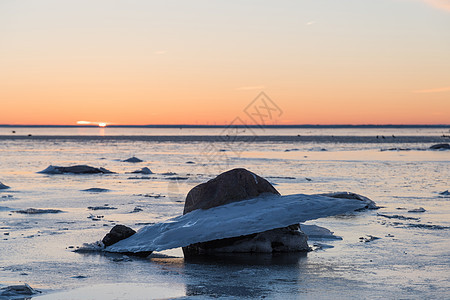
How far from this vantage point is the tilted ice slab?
925 centimetres

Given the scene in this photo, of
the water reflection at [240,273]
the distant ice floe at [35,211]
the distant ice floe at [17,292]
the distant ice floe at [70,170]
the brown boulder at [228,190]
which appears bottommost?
the water reflection at [240,273]

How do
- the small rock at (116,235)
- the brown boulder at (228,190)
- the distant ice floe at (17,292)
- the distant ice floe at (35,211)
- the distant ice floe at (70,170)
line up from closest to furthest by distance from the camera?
the distant ice floe at (17,292)
the small rock at (116,235)
the brown boulder at (228,190)
the distant ice floe at (35,211)
the distant ice floe at (70,170)

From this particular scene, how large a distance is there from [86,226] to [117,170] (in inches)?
657

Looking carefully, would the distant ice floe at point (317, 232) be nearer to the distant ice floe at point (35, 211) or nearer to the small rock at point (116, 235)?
the small rock at point (116, 235)

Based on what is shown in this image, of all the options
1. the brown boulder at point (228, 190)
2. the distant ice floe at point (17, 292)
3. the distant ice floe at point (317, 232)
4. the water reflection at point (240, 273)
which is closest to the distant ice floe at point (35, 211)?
the brown boulder at point (228, 190)

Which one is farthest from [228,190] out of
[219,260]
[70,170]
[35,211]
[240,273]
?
[70,170]

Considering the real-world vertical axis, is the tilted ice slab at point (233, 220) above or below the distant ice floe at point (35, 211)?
above

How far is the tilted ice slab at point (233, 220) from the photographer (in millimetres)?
9250

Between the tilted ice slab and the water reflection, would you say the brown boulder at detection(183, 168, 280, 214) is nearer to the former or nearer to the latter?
the tilted ice slab

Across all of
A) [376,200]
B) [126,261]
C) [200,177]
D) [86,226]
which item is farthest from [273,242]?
[200,177]

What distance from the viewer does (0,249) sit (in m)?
9.41

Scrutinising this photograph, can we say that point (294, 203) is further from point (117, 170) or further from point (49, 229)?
point (117, 170)

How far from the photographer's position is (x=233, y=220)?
9.58 metres

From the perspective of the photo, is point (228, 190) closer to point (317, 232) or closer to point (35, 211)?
point (317, 232)
